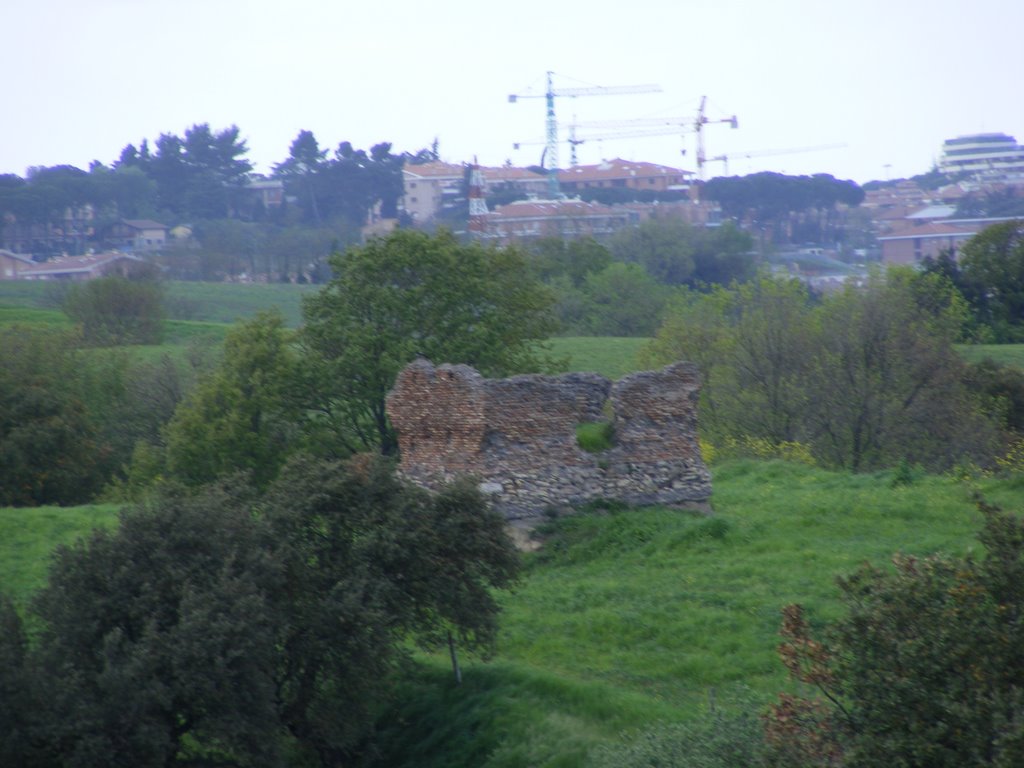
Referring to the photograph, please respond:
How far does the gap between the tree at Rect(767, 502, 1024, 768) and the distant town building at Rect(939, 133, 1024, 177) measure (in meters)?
174

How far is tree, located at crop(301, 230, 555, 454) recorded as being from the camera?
93.3 ft

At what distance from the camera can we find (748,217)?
5148 inches

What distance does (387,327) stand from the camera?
94.7ft

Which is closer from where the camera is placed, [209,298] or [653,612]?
[653,612]

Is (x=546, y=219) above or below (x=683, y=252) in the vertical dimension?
above

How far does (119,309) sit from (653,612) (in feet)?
154

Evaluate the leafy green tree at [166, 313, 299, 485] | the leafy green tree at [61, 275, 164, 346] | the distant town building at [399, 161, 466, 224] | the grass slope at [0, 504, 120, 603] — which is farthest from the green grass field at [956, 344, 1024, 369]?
the distant town building at [399, 161, 466, 224]

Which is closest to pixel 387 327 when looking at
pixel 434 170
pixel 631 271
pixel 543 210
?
pixel 631 271

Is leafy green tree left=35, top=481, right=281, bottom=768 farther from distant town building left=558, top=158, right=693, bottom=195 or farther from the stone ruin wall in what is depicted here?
distant town building left=558, top=158, right=693, bottom=195

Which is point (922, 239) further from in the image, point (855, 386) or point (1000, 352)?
point (855, 386)

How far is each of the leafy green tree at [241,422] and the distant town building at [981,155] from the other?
522 ft

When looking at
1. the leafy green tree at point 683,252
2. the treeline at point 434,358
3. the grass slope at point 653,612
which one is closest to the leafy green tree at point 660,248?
the leafy green tree at point 683,252

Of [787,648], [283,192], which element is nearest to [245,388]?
[787,648]

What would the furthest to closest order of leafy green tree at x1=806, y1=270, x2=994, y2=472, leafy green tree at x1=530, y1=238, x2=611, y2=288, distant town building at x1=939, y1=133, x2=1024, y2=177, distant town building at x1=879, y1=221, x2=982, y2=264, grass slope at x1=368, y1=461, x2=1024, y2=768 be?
distant town building at x1=939, y1=133, x2=1024, y2=177, distant town building at x1=879, y1=221, x2=982, y2=264, leafy green tree at x1=530, y1=238, x2=611, y2=288, leafy green tree at x1=806, y1=270, x2=994, y2=472, grass slope at x1=368, y1=461, x2=1024, y2=768
